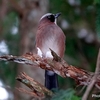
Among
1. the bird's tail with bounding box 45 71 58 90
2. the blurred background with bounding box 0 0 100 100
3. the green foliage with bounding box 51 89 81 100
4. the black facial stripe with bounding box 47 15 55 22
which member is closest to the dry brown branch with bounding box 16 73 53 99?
the green foliage with bounding box 51 89 81 100

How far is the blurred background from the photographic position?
350 centimetres

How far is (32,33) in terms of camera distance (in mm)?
3613

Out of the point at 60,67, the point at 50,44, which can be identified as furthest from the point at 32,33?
the point at 60,67

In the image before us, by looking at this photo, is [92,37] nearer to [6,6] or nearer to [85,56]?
[85,56]

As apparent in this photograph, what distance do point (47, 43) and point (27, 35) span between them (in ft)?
4.69

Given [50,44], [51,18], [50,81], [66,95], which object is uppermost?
[51,18]

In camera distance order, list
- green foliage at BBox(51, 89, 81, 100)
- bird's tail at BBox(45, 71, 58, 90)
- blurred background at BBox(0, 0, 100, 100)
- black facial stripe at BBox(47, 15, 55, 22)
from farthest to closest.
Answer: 1. blurred background at BBox(0, 0, 100, 100)
2. black facial stripe at BBox(47, 15, 55, 22)
3. bird's tail at BBox(45, 71, 58, 90)
4. green foliage at BBox(51, 89, 81, 100)

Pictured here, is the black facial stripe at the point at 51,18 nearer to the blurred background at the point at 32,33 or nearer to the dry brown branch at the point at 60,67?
the blurred background at the point at 32,33

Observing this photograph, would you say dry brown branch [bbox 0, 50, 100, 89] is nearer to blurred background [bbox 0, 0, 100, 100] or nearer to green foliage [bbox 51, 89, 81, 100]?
green foliage [bbox 51, 89, 81, 100]

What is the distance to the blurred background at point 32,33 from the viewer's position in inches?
138

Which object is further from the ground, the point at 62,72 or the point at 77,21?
the point at 77,21

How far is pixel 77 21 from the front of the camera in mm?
4043

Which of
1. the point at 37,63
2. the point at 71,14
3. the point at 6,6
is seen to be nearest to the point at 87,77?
the point at 37,63

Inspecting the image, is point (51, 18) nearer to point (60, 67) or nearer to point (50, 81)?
point (50, 81)
